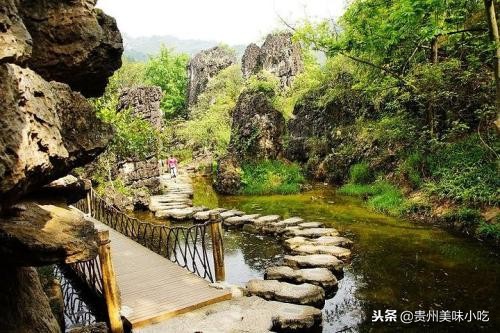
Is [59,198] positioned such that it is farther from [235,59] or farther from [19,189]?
[235,59]

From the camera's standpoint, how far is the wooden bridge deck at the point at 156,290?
20.2 feet

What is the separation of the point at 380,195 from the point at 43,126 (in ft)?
46.6

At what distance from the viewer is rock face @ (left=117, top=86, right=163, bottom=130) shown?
22.8m

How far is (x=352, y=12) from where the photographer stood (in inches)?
480

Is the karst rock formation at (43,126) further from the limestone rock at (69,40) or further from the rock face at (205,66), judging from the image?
the rock face at (205,66)

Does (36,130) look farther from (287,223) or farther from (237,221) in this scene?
(237,221)

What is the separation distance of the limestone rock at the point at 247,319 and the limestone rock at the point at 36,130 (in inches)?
128

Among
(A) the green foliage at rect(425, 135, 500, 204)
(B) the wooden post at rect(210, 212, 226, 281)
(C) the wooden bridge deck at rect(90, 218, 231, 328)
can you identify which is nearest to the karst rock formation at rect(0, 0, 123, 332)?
(C) the wooden bridge deck at rect(90, 218, 231, 328)

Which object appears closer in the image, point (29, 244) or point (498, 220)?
point (29, 244)

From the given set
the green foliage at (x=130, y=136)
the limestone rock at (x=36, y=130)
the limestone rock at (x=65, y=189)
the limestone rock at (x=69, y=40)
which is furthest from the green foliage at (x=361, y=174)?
the limestone rock at (x=36, y=130)

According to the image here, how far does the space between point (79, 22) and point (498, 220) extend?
10.3 metres

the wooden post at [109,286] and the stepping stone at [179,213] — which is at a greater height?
the wooden post at [109,286]

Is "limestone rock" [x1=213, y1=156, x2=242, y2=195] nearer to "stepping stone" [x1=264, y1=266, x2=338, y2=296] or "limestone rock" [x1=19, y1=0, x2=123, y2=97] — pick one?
"stepping stone" [x1=264, y1=266, x2=338, y2=296]

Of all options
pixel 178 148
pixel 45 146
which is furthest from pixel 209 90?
pixel 45 146
